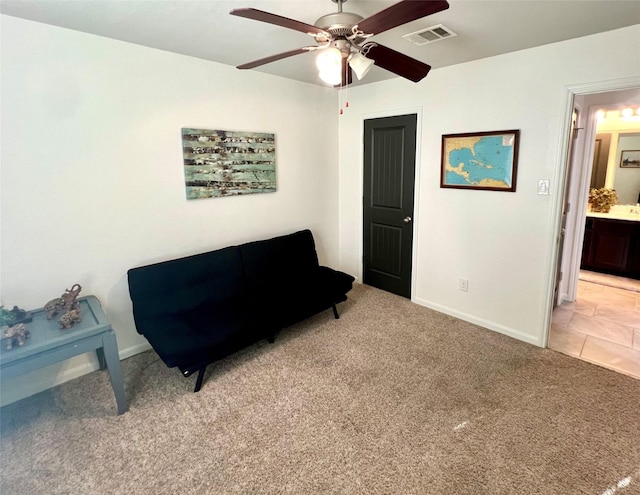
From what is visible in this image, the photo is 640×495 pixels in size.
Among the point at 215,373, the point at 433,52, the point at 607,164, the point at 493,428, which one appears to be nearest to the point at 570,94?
the point at 433,52

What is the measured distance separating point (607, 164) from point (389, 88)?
10.5 feet

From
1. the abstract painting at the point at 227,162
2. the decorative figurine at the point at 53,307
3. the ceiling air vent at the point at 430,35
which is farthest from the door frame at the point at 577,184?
the decorative figurine at the point at 53,307

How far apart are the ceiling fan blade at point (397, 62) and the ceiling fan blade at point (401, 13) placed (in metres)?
0.22

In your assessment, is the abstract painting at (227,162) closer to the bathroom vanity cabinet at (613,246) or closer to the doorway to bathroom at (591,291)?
the doorway to bathroom at (591,291)

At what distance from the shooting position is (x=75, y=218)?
2375mm

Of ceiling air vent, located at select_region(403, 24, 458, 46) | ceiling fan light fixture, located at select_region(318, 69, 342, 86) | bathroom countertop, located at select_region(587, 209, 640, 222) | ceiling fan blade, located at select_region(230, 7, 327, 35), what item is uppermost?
ceiling air vent, located at select_region(403, 24, 458, 46)

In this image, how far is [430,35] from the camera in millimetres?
2273

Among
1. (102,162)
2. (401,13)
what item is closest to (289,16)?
(401,13)

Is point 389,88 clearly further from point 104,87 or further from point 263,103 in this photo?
point 104,87

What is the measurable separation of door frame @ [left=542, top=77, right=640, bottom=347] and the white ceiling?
0.34m

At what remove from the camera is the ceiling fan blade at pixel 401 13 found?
4.09 ft

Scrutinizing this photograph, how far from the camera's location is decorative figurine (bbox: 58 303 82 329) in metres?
2.04

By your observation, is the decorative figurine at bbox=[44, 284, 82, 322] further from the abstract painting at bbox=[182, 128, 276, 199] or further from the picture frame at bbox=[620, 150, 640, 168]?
the picture frame at bbox=[620, 150, 640, 168]

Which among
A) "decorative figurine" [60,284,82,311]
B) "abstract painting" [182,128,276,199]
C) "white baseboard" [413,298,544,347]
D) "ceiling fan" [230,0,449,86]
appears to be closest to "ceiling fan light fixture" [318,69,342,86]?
"ceiling fan" [230,0,449,86]
